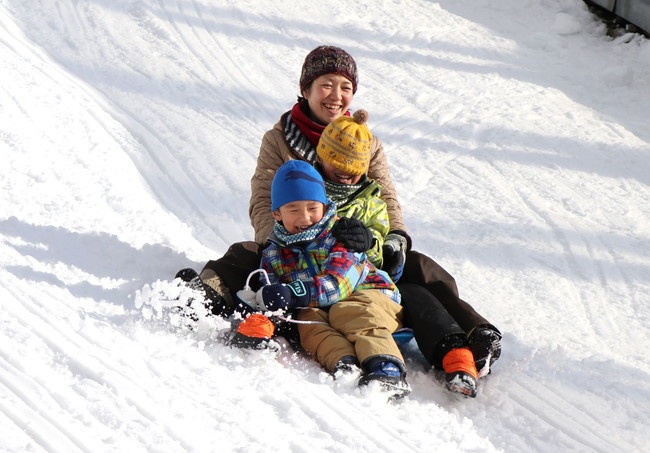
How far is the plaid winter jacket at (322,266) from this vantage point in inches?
142

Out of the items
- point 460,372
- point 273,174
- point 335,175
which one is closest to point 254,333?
point 460,372

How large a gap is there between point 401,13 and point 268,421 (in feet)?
21.9

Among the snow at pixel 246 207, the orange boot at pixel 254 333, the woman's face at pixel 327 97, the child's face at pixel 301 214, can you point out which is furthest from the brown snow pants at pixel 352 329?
the woman's face at pixel 327 97

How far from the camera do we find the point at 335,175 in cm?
402

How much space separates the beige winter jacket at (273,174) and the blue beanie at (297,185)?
0.38 metres

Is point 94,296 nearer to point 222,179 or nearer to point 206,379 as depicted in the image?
point 206,379

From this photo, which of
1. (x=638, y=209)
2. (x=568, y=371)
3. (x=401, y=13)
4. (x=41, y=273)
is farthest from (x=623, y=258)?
(x=401, y=13)

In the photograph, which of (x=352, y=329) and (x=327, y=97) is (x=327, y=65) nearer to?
(x=327, y=97)

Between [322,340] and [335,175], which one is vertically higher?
[335,175]

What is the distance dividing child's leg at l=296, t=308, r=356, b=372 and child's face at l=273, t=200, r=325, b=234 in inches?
13.5

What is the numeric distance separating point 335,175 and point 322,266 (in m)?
0.51

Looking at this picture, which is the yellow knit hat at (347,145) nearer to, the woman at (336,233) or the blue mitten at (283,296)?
the woman at (336,233)

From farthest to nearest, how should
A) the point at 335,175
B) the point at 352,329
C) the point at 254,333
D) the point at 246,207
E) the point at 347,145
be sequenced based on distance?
1. the point at 246,207
2. the point at 335,175
3. the point at 347,145
4. the point at 352,329
5. the point at 254,333

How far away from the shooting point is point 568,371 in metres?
3.95
